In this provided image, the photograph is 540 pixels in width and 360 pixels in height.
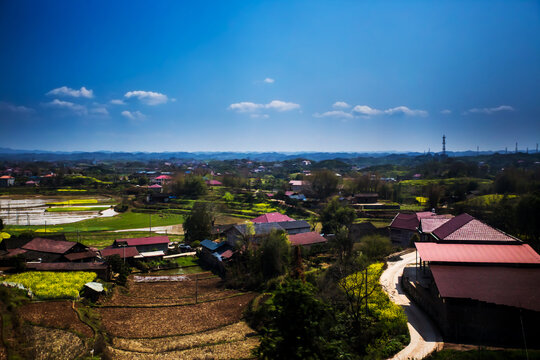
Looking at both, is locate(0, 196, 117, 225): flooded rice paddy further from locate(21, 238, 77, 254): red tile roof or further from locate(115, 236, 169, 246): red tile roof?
locate(21, 238, 77, 254): red tile roof

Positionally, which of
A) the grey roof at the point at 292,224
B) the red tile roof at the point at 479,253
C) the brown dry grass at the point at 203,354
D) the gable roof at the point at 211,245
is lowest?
the brown dry grass at the point at 203,354

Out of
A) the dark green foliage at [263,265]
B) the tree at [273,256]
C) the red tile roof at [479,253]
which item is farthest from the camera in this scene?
the tree at [273,256]

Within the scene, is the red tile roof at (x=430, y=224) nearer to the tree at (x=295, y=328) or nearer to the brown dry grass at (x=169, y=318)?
the brown dry grass at (x=169, y=318)

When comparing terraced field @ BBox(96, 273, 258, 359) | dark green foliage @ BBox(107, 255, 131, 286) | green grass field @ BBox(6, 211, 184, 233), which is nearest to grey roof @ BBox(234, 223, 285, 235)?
terraced field @ BBox(96, 273, 258, 359)

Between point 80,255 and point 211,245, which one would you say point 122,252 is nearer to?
point 80,255

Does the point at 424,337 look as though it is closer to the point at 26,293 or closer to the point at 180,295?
the point at 180,295

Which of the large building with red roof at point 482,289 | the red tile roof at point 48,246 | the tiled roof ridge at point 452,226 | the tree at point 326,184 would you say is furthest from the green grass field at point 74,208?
the large building with red roof at point 482,289
